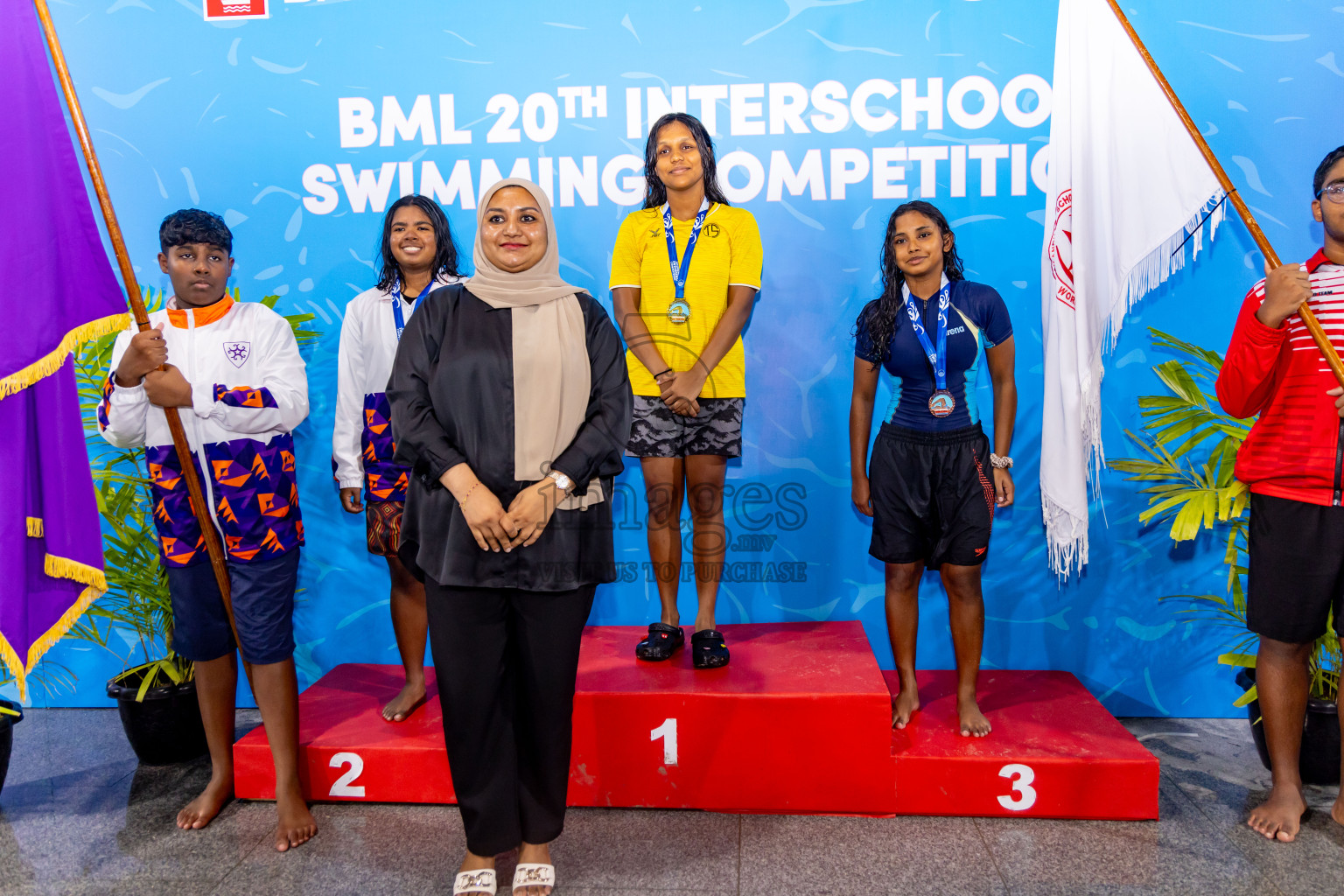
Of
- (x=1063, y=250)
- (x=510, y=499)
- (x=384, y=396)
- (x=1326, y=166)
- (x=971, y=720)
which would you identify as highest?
(x=1326, y=166)

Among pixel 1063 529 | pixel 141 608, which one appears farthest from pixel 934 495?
pixel 141 608

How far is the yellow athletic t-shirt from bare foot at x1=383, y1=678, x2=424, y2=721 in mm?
1183

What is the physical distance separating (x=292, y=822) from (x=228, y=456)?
1.00 m

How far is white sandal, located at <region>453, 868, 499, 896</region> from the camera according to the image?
195 centimetres

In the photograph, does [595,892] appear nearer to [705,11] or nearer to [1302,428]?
[1302,428]

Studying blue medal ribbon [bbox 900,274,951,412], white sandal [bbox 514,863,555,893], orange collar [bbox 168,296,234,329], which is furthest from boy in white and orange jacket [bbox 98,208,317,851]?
blue medal ribbon [bbox 900,274,951,412]

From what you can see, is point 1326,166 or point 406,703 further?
point 406,703

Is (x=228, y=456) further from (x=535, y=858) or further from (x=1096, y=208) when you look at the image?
(x=1096, y=208)

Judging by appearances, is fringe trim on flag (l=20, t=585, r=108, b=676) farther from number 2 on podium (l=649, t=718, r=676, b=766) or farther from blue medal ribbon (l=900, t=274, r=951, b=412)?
blue medal ribbon (l=900, t=274, r=951, b=412)

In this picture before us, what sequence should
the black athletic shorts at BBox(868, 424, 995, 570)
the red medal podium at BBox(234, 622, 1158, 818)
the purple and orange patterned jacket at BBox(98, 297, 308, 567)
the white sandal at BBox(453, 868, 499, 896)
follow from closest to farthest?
the white sandal at BBox(453, 868, 499, 896) < the purple and orange patterned jacket at BBox(98, 297, 308, 567) < the red medal podium at BBox(234, 622, 1158, 818) < the black athletic shorts at BBox(868, 424, 995, 570)

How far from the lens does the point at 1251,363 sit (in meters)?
2.12

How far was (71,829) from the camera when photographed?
93.9 inches

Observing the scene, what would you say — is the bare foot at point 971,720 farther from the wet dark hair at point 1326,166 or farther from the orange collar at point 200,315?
the orange collar at point 200,315

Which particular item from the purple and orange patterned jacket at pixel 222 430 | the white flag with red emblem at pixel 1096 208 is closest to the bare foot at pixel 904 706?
the white flag with red emblem at pixel 1096 208
